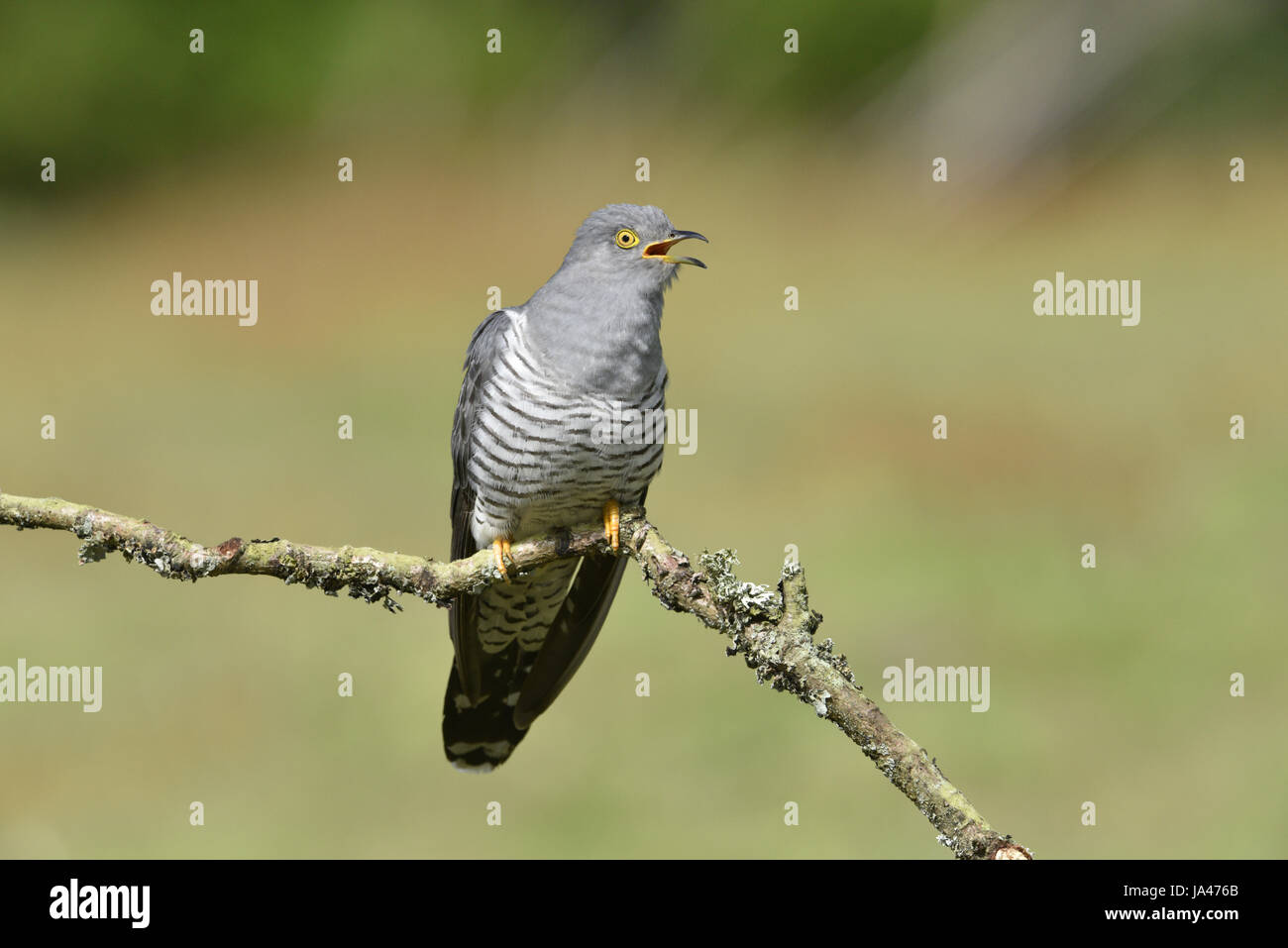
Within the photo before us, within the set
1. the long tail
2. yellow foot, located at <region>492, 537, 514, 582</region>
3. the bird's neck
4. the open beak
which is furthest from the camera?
the long tail

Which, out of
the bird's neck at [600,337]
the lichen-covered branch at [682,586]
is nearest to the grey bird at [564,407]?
the bird's neck at [600,337]

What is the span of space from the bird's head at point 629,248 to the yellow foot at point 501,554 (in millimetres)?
735

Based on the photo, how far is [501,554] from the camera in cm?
330

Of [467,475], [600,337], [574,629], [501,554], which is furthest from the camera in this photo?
[574,629]

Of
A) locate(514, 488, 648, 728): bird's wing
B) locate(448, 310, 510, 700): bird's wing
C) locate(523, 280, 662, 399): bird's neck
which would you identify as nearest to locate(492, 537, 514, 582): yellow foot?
locate(448, 310, 510, 700): bird's wing

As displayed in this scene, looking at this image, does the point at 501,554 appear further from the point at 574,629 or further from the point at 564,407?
the point at 574,629

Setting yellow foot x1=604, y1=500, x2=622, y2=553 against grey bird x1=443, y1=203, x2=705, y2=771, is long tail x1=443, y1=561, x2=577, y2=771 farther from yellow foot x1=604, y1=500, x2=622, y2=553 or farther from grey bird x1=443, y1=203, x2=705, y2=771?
yellow foot x1=604, y1=500, x2=622, y2=553

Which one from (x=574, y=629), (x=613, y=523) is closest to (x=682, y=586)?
(x=613, y=523)

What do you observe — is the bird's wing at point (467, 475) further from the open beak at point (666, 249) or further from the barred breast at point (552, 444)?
the open beak at point (666, 249)

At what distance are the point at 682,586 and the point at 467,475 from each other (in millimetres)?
1269

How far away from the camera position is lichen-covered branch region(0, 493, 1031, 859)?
6.24 feet

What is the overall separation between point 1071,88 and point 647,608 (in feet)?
32.4

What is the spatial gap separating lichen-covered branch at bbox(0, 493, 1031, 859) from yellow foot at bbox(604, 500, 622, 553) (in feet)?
0.20

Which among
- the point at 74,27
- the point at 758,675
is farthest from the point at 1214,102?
the point at 758,675
